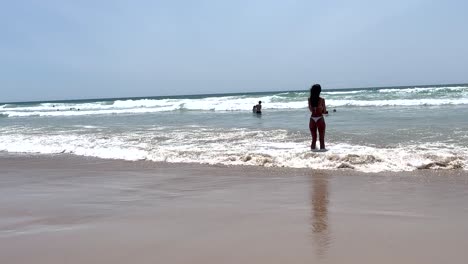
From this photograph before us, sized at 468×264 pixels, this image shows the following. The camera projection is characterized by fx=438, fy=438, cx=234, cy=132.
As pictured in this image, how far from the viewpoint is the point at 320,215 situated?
409 centimetres

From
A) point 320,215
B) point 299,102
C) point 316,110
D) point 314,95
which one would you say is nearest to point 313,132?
point 316,110

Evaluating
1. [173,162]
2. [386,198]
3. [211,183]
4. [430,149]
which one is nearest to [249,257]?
[386,198]

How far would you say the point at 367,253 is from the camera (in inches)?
121

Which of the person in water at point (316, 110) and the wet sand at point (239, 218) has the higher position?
the person in water at point (316, 110)

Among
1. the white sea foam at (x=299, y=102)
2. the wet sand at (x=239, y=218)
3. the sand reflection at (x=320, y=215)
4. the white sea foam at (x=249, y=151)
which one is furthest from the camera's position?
the white sea foam at (x=299, y=102)

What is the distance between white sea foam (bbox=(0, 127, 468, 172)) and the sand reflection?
3.64 feet

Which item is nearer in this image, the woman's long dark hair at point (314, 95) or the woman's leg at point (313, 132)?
the woman's leg at point (313, 132)

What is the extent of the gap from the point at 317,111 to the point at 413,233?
551 centimetres

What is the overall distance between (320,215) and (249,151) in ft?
14.2

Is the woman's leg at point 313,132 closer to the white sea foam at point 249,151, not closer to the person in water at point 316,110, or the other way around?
the person in water at point 316,110

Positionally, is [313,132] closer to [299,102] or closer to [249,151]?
[249,151]

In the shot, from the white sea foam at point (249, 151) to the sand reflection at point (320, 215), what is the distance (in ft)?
3.64

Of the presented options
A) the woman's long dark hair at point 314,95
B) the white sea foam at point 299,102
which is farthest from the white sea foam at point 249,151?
the white sea foam at point 299,102

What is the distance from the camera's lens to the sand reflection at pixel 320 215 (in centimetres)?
329
